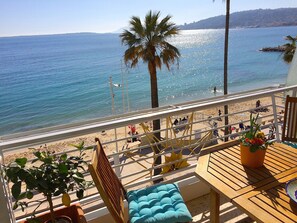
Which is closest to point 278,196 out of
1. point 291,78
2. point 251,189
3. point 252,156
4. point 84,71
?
point 251,189

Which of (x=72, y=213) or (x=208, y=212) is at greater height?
(x=72, y=213)

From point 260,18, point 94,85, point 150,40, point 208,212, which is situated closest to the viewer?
point 208,212

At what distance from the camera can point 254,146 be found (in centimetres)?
144

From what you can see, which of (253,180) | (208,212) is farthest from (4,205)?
(208,212)

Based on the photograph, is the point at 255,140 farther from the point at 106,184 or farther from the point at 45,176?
the point at 45,176

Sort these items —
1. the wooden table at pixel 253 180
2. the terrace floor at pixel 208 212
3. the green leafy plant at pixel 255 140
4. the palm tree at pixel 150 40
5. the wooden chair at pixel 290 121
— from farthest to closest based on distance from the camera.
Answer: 1. the palm tree at pixel 150 40
2. the wooden chair at pixel 290 121
3. the terrace floor at pixel 208 212
4. the green leafy plant at pixel 255 140
5. the wooden table at pixel 253 180

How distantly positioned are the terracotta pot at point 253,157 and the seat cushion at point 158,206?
0.47 m

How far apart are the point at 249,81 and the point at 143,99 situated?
14.8 m

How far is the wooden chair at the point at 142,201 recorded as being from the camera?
1327 mm

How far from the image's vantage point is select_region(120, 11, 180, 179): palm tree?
893cm

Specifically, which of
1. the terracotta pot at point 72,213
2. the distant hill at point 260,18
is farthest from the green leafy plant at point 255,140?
the distant hill at point 260,18

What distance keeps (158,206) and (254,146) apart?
26.9 inches

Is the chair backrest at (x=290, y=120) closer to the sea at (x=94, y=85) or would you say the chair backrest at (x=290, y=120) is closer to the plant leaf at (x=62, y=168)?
the plant leaf at (x=62, y=168)

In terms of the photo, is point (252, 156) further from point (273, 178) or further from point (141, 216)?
point (141, 216)
